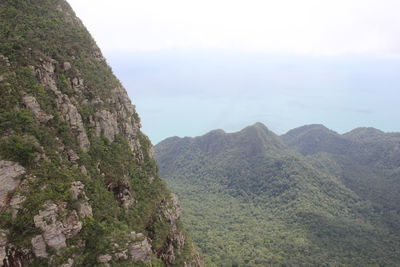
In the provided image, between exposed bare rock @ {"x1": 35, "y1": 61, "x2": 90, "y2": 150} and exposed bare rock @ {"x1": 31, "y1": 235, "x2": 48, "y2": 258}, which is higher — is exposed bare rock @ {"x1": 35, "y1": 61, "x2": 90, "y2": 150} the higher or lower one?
the higher one

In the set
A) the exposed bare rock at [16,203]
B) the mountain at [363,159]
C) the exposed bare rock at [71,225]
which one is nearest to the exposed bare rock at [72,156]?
the exposed bare rock at [71,225]

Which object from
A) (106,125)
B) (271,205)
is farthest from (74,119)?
(271,205)

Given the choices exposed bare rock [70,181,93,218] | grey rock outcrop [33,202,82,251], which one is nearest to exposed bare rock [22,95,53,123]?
exposed bare rock [70,181,93,218]

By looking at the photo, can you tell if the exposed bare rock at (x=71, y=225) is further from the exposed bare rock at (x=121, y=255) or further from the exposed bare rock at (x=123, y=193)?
the exposed bare rock at (x=123, y=193)

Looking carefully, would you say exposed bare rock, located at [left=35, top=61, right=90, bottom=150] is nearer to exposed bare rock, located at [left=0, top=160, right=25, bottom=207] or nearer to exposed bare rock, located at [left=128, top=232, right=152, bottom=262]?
exposed bare rock, located at [left=0, top=160, right=25, bottom=207]

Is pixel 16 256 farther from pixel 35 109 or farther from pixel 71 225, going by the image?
pixel 35 109

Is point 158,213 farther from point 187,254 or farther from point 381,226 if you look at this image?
point 381,226
